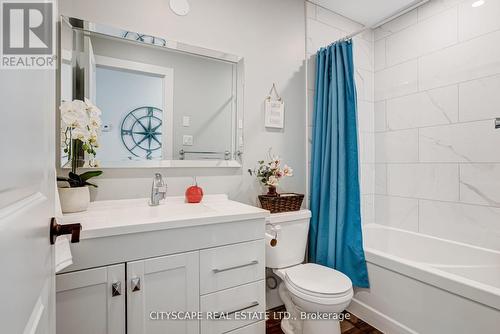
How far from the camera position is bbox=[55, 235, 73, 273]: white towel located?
850mm

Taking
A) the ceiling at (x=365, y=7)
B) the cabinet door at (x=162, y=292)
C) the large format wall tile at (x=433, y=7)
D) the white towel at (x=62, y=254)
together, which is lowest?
the cabinet door at (x=162, y=292)

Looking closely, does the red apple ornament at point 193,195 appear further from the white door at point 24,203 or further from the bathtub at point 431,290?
the bathtub at point 431,290

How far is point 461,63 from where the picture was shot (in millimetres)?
1938

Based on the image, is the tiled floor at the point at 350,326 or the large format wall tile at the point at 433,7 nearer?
the tiled floor at the point at 350,326

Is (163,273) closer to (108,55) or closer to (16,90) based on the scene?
(16,90)

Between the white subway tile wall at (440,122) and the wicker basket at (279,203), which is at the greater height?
the white subway tile wall at (440,122)

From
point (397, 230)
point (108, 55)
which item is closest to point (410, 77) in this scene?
point (397, 230)

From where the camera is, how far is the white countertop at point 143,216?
3.41 ft

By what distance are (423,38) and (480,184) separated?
1.29m

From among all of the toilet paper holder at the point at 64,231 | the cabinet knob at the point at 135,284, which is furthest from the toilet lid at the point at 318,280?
the toilet paper holder at the point at 64,231

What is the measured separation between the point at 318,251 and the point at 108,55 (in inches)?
76.7

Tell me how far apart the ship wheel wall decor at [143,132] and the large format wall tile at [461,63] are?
2187 mm

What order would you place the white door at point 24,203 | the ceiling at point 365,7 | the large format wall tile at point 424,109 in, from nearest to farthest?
the white door at point 24,203, the large format wall tile at point 424,109, the ceiling at point 365,7

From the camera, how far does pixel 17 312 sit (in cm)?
37
